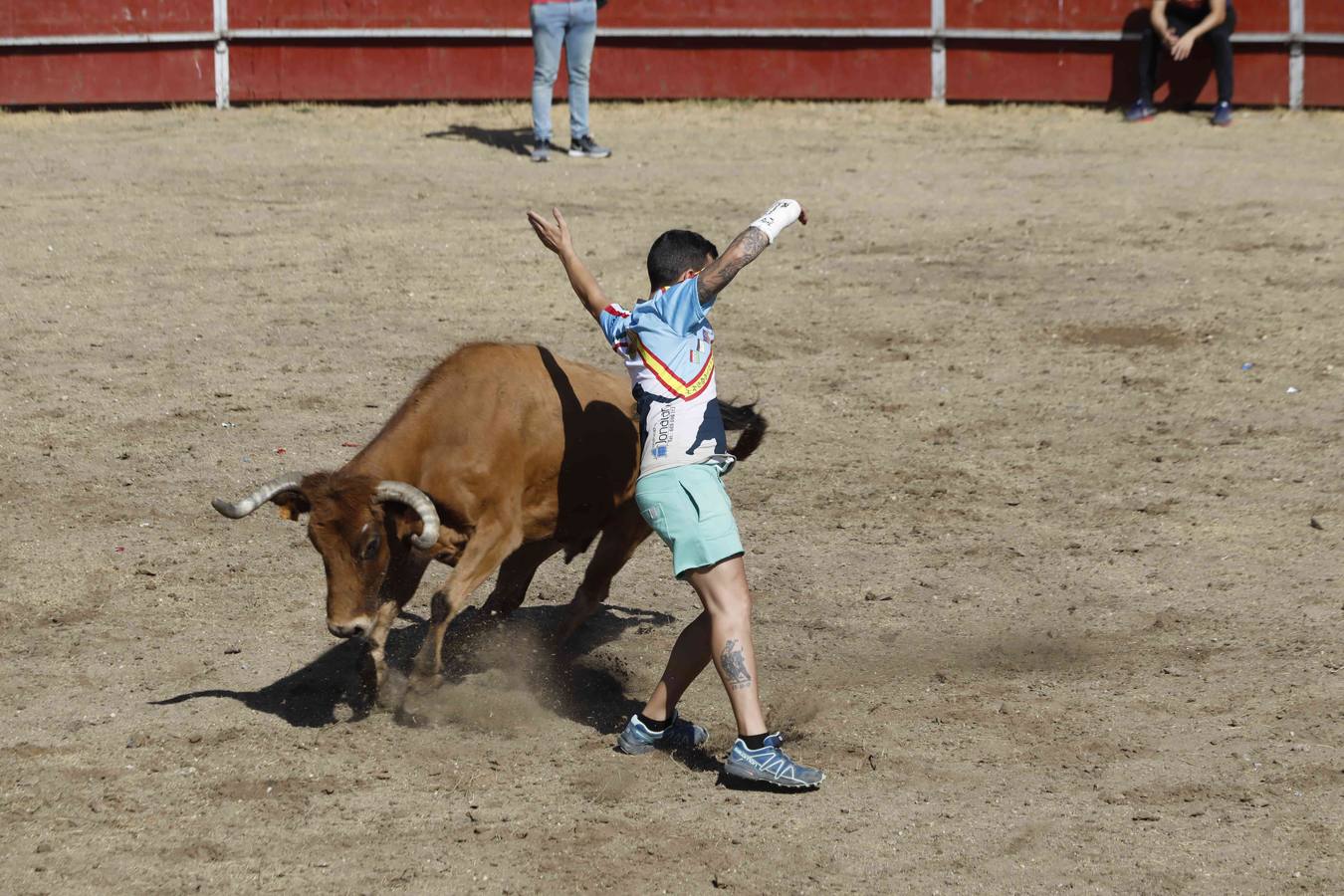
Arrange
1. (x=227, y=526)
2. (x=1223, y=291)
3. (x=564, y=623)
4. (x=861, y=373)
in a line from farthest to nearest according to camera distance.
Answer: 1. (x=1223, y=291)
2. (x=861, y=373)
3. (x=227, y=526)
4. (x=564, y=623)

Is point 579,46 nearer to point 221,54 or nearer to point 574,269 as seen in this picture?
point 221,54

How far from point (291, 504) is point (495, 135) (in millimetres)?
10767

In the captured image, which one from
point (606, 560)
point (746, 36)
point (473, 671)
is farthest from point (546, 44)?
point (473, 671)

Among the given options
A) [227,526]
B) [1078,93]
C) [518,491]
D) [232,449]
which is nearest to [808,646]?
[518,491]

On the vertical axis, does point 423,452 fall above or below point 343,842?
above

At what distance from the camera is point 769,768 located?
19.1 ft

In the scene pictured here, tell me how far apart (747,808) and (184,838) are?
188 centimetres

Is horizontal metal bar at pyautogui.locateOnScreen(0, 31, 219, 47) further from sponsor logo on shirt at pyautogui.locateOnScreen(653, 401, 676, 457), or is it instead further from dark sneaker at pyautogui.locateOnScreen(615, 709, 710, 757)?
dark sneaker at pyautogui.locateOnScreen(615, 709, 710, 757)

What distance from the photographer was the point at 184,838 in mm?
5621

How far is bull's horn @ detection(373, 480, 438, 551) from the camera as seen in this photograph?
20.1 ft

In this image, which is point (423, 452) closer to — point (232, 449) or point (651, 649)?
point (651, 649)

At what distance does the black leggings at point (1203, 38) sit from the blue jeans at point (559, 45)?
5.53 metres

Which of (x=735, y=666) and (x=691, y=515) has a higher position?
(x=691, y=515)

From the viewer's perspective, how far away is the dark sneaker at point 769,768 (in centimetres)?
582
